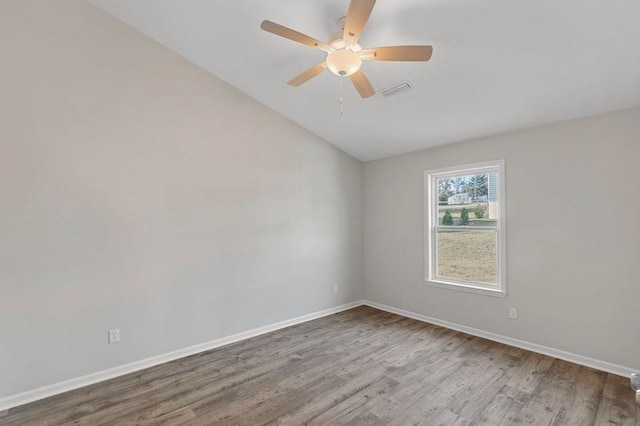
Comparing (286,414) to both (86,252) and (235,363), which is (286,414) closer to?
(235,363)

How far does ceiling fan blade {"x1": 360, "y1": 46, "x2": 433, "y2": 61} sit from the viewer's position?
1.86 metres

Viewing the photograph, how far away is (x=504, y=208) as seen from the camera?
343 cm

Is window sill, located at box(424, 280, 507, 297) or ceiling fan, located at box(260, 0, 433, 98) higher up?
ceiling fan, located at box(260, 0, 433, 98)

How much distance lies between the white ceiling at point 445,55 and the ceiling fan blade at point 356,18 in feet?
1.89

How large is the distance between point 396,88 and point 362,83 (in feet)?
3.00

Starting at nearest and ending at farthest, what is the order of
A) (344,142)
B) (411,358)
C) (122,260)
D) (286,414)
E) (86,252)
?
(286,414), (86,252), (122,260), (411,358), (344,142)

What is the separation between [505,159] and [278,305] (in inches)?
132

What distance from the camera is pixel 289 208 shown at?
4074mm

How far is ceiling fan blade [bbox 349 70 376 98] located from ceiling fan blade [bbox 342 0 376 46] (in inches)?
12.8

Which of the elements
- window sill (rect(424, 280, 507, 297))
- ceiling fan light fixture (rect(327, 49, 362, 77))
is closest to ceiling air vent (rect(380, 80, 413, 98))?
ceiling fan light fixture (rect(327, 49, 362, 77))

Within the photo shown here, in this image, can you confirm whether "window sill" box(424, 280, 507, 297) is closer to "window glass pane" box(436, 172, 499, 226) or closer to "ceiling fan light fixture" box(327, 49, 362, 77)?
"window glass pane" box(436, 172, 499, 226)

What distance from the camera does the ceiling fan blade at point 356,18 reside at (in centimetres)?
159

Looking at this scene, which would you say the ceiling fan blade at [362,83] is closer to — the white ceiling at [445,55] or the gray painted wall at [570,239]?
the white ceiling at [445,55]

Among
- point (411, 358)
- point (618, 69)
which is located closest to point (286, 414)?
point (411, 358)
